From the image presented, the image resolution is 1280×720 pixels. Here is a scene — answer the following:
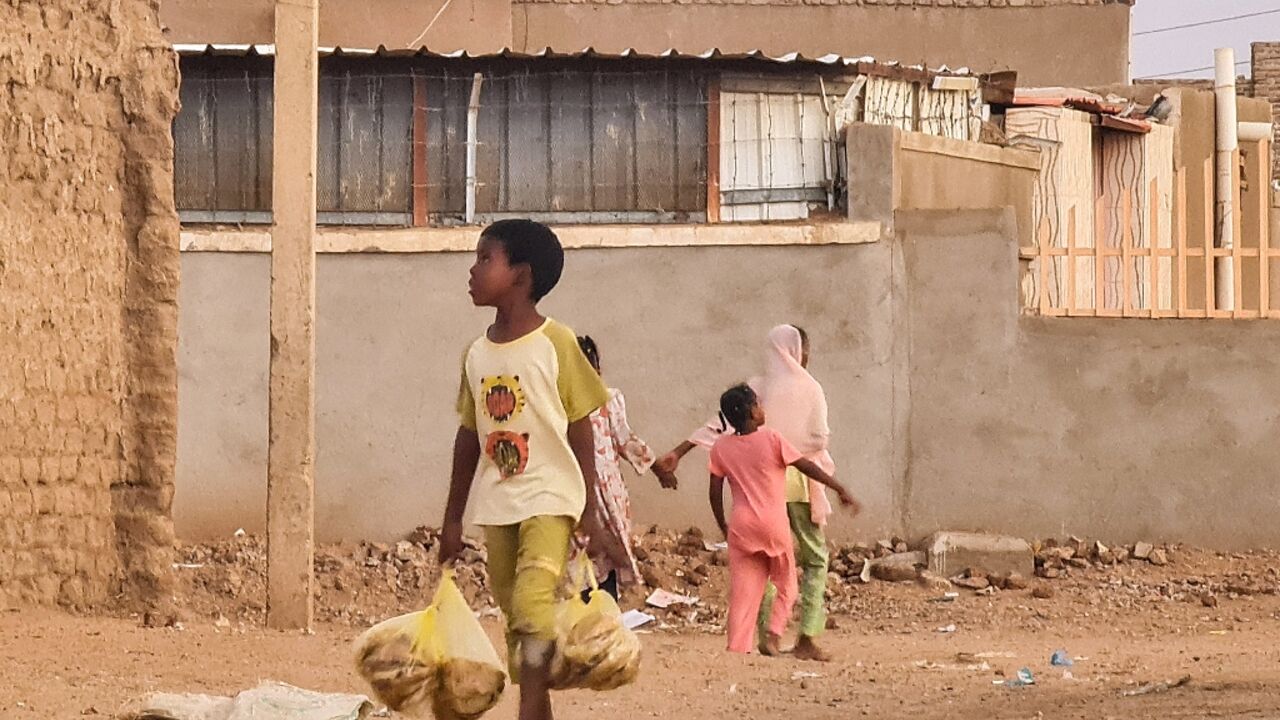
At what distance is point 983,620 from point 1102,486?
1.81 metres

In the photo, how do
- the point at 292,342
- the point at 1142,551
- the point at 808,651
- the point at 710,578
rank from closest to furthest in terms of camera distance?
the point at 292,342 → the point at 808,651 → the point at 710,578 → the point at 1142,551

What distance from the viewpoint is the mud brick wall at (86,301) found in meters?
8.58

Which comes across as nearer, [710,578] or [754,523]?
[754,523]

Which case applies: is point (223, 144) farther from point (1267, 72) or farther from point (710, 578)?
point (1267, 72)

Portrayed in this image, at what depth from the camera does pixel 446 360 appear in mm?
13336

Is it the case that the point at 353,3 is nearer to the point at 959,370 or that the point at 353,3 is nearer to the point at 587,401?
the point at 959,370

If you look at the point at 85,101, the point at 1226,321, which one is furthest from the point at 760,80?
the point at 85,101

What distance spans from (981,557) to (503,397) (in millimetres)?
7456

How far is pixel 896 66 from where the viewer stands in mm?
13867

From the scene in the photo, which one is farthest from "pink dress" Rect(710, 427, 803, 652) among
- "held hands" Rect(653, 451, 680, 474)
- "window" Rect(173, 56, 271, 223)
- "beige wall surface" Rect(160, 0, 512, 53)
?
"beige wall surface" Rect(160, 0, 512, 53)

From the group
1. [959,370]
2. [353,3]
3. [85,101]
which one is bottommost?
[959,370]

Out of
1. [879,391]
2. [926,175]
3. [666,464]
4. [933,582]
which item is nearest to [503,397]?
[666,464]

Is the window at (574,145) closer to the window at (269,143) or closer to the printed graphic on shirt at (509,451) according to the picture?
the window at (269,143)

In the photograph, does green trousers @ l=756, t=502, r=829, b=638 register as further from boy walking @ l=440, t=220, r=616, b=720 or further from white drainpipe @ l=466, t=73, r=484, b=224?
white drainpipe @ l=466, t=73, r=484, b=224
